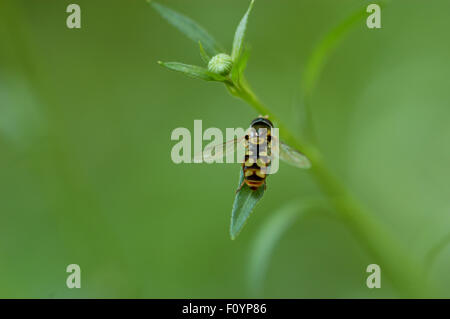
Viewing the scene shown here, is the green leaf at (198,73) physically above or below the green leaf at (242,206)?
above

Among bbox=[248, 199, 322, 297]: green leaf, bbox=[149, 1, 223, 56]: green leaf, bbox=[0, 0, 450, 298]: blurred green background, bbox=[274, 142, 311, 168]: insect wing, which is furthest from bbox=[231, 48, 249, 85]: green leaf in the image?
bbox=[0, 0, 450, 298]: blurred green background

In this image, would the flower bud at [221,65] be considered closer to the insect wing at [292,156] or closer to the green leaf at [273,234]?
the insect wing at [292,156]

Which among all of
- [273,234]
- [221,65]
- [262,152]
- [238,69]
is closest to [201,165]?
[273,234]

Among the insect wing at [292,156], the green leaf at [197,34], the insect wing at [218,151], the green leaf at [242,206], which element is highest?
the green leaf at [197,34]

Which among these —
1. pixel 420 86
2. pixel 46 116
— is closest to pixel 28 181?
pixel 46 116

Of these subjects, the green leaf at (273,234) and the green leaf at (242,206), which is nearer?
the green leaf at (242,206)

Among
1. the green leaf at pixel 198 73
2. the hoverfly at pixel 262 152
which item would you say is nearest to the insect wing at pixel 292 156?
the hoverfly at pixel 262 152
